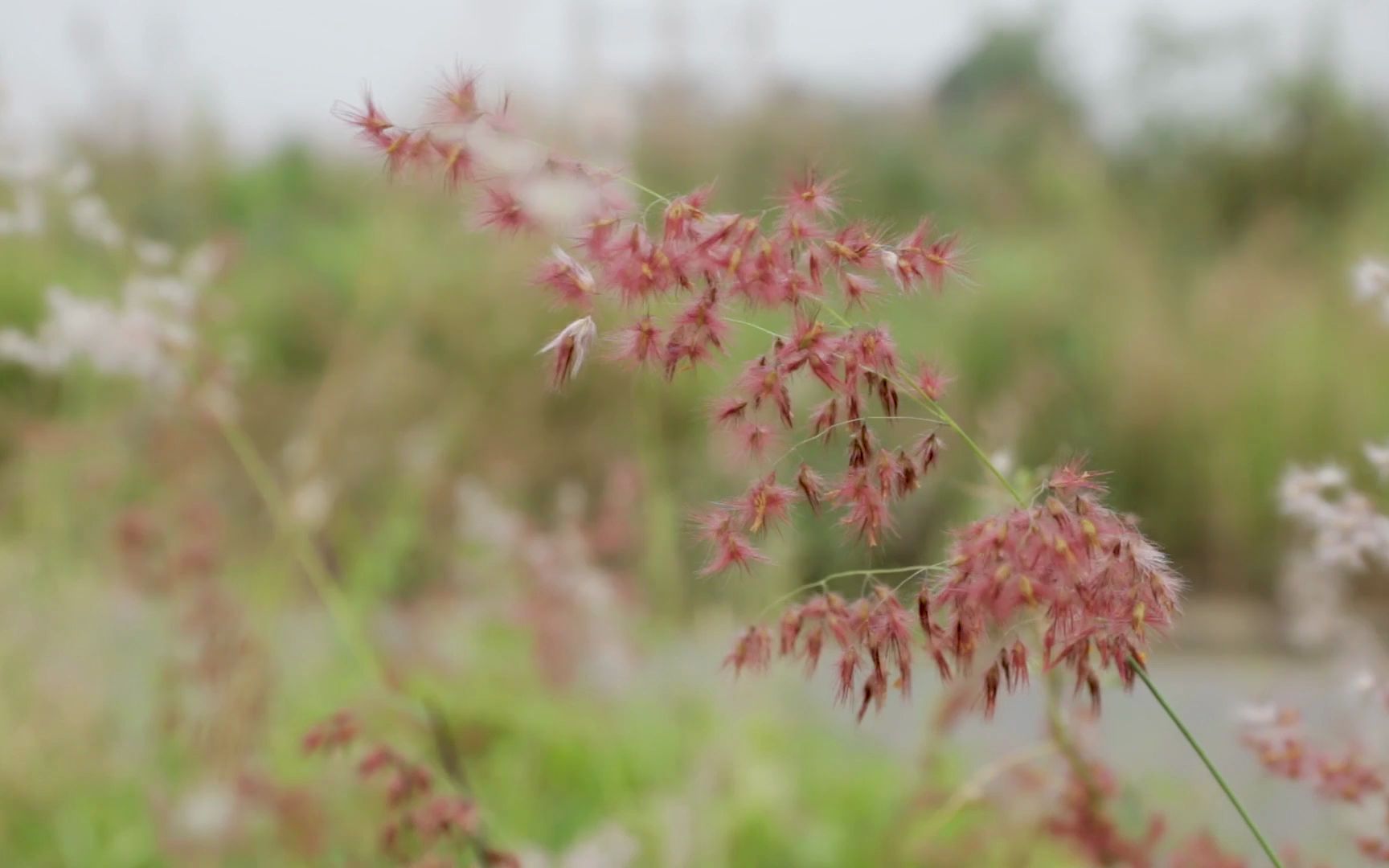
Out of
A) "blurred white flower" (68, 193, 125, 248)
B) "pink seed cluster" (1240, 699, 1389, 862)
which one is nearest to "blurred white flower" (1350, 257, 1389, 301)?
"pink seed cluster" (1240, 699, 1389, 862)

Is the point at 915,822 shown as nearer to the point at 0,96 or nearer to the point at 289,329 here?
the point at 0,96

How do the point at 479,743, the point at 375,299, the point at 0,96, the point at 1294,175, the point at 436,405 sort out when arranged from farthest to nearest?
the point at 1294,175 → the point at 375,299 → the point at 436,405 → the point at 479,743 → the point at 0,96

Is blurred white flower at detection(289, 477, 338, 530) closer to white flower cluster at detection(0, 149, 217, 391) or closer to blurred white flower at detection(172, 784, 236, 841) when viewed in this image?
white flower cluster at detection(0, 149, 217, 391)

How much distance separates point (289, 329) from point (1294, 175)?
6.20 metres

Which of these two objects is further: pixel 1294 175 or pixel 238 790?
pixel 1294 175

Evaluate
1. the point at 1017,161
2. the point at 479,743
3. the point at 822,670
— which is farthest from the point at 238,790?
the point at 1017,161


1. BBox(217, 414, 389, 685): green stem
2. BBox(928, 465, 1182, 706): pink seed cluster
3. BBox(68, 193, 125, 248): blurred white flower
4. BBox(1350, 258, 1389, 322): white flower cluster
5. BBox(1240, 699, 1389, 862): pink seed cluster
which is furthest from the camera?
BBox(68, 193, 125, 248): blurred white flower

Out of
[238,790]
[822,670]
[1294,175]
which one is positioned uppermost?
[1294,175]

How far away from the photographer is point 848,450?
31.8 inches

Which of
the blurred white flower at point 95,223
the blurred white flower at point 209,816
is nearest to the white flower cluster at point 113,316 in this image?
the blurred white flower at point 95,223

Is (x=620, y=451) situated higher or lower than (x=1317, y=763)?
higher

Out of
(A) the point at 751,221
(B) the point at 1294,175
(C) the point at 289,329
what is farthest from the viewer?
(B) the point at 1294,175

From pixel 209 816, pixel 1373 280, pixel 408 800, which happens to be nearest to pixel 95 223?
pixel 209 816

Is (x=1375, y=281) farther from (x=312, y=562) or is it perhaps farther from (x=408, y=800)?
(x=312, y=562)
